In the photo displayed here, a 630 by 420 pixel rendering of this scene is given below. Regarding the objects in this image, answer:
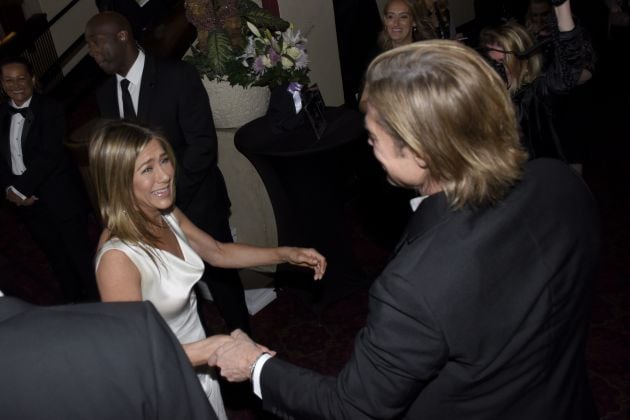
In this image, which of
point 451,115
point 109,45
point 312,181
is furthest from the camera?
point 312,181

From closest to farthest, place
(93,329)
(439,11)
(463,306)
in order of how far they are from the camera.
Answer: (93,329) < (463,306) < (439,11)

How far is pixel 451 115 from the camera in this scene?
125 cm

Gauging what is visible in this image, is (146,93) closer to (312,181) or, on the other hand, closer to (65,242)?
(312,181)

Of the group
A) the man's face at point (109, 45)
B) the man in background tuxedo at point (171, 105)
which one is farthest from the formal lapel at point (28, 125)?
the man's face at point (109, 45)

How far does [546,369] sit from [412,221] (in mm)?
445

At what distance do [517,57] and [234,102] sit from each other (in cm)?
164

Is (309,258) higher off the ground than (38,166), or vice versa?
(38,166)

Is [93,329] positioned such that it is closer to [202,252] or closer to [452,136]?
[452,136]

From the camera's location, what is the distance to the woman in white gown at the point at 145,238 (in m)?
1.92

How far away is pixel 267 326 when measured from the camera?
3785mm


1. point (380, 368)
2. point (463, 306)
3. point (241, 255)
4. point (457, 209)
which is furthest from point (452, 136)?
point (241, 255)

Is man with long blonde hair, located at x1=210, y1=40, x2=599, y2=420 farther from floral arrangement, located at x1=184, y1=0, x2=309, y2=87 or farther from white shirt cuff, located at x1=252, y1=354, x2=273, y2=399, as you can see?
floral arrangement, located at x1=184, y1=0, x2=309, y2=87

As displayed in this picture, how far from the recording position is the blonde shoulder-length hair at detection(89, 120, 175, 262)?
6.59ft

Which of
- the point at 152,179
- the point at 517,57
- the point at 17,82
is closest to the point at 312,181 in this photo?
the point at 517,57
